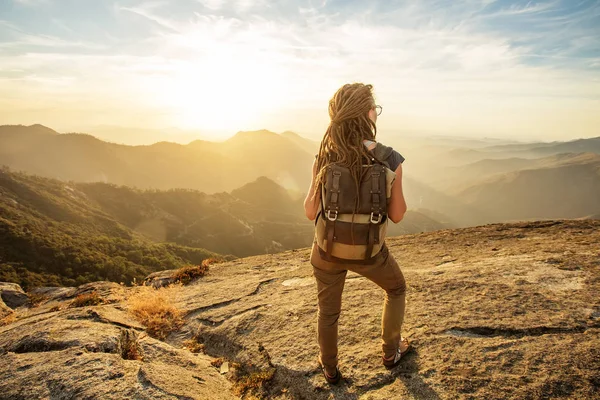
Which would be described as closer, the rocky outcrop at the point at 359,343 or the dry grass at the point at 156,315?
the rocky outcrop at the point at 359,343

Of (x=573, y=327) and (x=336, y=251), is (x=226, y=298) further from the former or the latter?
(x=573, y=327)

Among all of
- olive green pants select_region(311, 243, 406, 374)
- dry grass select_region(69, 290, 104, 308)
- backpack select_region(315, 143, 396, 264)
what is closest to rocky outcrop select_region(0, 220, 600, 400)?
dry grass select_region(69, 290, 104, 308)

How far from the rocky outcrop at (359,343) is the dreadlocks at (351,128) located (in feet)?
8.94

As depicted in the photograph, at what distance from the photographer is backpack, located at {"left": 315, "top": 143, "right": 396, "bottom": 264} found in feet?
10.1

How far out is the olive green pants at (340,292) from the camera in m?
3.42

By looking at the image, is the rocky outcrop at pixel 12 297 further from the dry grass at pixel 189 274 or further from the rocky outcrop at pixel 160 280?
the dry grass at pixel 189 274

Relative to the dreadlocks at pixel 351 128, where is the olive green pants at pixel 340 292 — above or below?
below

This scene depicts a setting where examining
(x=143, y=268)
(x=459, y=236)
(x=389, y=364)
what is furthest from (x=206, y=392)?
(x=143, y=268)

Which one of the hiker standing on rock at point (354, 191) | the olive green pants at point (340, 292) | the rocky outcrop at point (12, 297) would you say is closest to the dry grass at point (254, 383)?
the olive green pants at point (340, 292)

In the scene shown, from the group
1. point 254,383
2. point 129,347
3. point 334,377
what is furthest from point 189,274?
point 334,377

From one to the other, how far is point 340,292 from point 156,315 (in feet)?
16.2

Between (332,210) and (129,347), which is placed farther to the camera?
(129,347)

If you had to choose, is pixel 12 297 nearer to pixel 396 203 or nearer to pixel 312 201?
pixel 312 201

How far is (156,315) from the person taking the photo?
6867 millimetres
